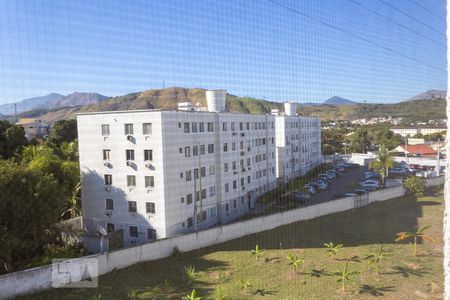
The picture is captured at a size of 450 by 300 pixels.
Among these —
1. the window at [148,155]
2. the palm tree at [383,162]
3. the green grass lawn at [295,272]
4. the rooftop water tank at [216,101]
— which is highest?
the rooftop water tank at [216,101]

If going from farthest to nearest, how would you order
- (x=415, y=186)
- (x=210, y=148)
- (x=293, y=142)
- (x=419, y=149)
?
(x=419, y=149), (x=293, y=142), (x=415, y=186), (x=210, y=148)

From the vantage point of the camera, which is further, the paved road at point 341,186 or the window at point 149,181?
the paved road at point 341,186

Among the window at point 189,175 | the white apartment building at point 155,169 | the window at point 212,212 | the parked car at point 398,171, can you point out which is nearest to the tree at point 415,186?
the parked car at point 398,171

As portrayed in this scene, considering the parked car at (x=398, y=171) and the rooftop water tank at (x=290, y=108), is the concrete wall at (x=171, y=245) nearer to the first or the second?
the rooftop water tank at (x=290, y=108)

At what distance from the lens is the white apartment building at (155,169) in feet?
12.9

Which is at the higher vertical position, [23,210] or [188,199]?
[23,210]

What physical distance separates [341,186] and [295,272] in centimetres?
512

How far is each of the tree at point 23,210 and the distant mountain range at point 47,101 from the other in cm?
173

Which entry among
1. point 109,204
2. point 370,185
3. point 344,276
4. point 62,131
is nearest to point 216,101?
point 109,204

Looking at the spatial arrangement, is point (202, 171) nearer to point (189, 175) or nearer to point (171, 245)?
point (189, 175)

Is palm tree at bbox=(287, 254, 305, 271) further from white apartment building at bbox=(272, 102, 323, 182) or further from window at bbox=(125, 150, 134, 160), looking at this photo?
white apartment building at bbox=(272, 102, 323, 182)

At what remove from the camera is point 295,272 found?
314cm

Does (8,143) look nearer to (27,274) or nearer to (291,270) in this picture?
(27,274)

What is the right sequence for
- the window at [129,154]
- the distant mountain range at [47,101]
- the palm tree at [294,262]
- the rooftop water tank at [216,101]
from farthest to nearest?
the rooftop water tank at [216,101] < the window at [129,154] < the palm tree at [294,262] < the distant mountain range at [47,101]
